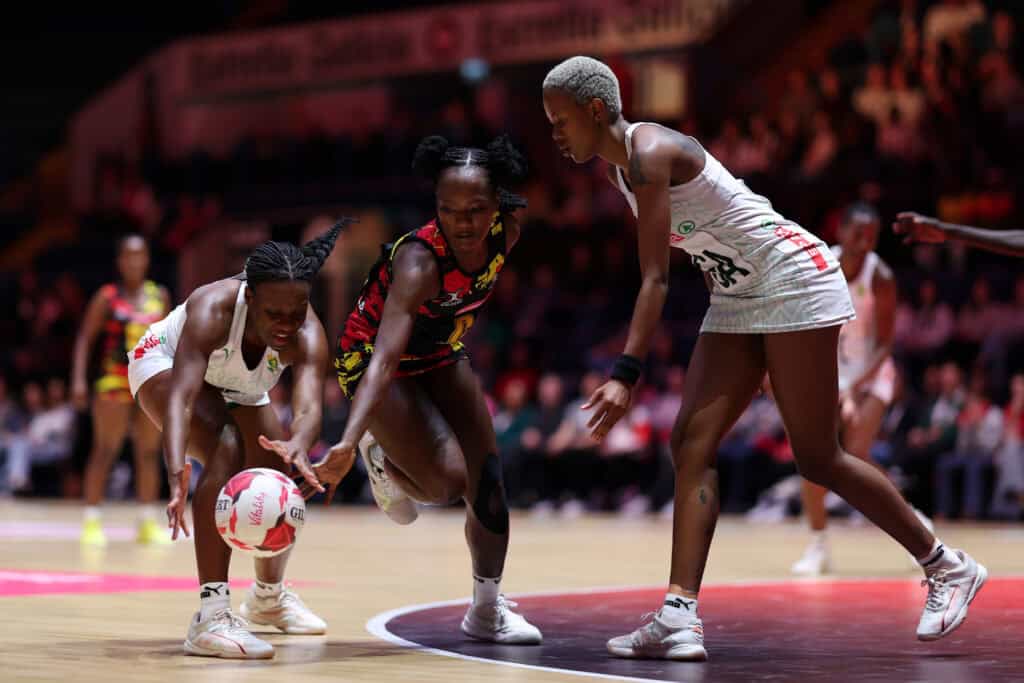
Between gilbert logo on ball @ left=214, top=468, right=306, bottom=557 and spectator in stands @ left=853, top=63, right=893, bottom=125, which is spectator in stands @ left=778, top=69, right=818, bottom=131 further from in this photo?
gilbert logo on ball @ left=214, top=468, right=306, bottom=557

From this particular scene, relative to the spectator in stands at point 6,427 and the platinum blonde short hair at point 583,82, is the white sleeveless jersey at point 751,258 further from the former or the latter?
the spectator in stands at point 6,427

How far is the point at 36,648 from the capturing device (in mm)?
5766

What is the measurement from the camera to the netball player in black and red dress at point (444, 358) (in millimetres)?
5953

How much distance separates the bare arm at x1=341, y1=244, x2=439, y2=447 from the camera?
5.63 metres

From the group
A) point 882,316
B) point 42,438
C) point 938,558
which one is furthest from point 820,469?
point 42,438

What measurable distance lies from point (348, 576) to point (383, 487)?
2.45 meters

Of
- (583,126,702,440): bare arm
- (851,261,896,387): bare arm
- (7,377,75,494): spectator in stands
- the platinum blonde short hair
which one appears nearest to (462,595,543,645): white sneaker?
(583,126,702,440): bare arm

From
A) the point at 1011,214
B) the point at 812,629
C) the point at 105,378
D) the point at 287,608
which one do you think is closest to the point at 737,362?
the point at 812,629

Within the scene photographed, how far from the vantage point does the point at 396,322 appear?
5.82 meters

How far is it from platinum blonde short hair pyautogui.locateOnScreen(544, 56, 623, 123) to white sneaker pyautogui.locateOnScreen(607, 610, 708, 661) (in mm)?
1674

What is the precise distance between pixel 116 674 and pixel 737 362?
2.25m

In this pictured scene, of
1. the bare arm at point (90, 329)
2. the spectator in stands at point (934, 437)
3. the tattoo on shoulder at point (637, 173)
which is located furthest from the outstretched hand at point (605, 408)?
the spectator in stands at point (934, 437)

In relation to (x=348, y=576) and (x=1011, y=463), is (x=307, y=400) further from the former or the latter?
(x=1011, y=463)

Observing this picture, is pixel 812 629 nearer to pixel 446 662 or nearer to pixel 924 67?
pixel 446 662
